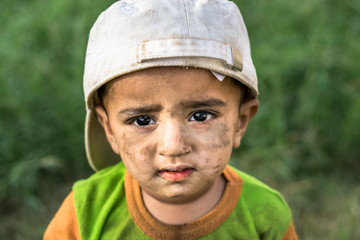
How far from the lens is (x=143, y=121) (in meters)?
1.46

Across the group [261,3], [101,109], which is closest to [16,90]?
[101,109]

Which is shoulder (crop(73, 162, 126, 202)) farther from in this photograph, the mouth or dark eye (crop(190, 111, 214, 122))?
dark eye (crop(190, 111, 214, 122))

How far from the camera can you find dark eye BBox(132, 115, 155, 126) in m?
1.46

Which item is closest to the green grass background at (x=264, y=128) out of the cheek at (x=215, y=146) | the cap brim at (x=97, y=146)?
the cap brim at (x=97, y=146)

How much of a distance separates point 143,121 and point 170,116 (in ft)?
0.39

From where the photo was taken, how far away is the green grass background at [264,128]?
279cm

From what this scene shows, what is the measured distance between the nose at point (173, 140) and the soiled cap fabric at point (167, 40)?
0.21 metres

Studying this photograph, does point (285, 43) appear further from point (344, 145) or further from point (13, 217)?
point (13, 217)

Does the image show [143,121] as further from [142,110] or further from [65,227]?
[65,227]

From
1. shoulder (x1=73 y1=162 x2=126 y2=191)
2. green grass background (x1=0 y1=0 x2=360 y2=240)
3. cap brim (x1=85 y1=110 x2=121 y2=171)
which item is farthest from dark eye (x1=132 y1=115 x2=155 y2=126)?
green grass background (x1=0 y1=0 x2=360 y2=240)

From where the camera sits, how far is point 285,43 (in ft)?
11.5

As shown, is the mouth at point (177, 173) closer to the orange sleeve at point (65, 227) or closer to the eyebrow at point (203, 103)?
the eyebrow at point (203, 103)

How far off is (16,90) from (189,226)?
1866 millimetres

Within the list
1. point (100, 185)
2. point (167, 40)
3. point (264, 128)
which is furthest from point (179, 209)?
point (264, 128)
